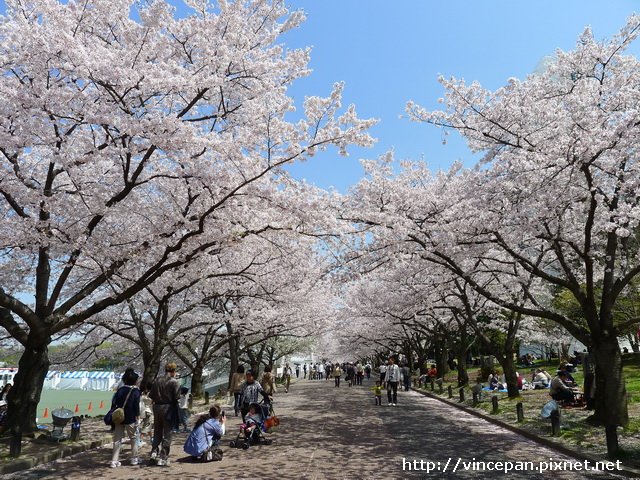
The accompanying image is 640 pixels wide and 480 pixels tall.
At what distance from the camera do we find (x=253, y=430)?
393 inches

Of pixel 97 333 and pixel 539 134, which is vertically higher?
pixel 539 134

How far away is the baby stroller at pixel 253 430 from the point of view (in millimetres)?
9844

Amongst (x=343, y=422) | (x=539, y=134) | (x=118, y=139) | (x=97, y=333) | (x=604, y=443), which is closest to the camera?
(x=118, y=139)

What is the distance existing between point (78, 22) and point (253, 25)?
10.3 ft

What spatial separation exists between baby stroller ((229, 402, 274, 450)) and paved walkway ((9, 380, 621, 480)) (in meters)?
0.23

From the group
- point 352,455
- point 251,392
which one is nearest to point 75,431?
point 251,392

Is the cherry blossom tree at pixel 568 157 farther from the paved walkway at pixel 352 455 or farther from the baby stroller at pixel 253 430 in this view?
the baby stroller at pixel 253 430

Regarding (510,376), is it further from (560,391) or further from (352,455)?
(352,455)

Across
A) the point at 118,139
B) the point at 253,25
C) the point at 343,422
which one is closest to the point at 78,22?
the point at 118,139

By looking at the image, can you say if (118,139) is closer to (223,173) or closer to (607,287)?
(223,173)

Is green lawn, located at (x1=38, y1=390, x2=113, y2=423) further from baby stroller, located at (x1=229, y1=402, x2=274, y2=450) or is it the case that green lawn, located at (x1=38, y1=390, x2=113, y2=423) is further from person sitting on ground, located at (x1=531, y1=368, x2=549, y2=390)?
person sitting on ground, located at (x1=531, y1=368, x2=549, y2=390)

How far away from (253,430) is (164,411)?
2.49 metres

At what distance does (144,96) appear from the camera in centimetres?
842

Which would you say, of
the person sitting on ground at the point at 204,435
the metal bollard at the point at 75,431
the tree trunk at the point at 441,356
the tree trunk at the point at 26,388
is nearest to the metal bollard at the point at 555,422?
the person sitting on ground at the point at 204,435
